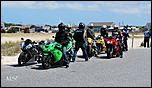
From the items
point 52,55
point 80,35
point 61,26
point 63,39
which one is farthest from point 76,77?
point 80,35

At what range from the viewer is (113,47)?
1761 centimetres

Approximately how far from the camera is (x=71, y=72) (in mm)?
11867

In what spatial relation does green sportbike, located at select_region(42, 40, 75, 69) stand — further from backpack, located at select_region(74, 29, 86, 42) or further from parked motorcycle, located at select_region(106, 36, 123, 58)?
parked motorcycle, located at select_region(106, 36, 123, 58)

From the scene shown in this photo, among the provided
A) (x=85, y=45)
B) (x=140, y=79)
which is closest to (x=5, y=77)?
(x=140, y=79)

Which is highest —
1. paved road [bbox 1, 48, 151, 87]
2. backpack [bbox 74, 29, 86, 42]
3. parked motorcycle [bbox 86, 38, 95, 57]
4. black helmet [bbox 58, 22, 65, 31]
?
black helmet [bbox 58, 22, 65, 31]

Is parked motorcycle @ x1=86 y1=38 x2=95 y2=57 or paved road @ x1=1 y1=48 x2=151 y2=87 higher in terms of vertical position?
parked motorcycle @ x1=86 y1=38 x2=95 y2=57

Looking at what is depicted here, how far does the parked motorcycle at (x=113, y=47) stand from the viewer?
56.9 feet

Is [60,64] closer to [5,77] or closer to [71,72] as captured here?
[71,72]

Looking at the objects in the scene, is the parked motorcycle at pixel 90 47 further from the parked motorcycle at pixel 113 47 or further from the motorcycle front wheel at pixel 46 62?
the motorcycle front wheel at pixel 46 62

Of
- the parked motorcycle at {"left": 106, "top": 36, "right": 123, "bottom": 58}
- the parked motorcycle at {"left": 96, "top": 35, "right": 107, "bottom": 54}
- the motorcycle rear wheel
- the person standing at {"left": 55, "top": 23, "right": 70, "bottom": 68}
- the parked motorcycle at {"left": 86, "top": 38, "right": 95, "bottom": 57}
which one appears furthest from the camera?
the parked motorcycle at {"left": 96, "top": 35, "right": 107, "bottom": 54}

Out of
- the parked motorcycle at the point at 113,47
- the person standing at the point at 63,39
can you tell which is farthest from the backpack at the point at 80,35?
the parked motorcycle at the point at 113,47

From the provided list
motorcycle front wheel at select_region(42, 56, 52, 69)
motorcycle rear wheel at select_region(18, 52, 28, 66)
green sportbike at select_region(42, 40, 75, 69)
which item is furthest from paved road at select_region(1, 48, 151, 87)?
motorcycle rear wheel at select_region(18, 52, 28, 66)

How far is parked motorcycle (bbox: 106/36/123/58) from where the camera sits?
17.3m

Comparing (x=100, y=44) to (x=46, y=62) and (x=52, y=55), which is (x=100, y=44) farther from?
(x=46, y=62)
